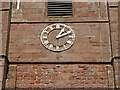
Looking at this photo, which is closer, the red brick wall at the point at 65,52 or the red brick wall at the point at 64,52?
the red brick wall at the point at 65,52

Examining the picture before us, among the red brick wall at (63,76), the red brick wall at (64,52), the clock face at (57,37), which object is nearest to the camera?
the red brick wall at (63,76)

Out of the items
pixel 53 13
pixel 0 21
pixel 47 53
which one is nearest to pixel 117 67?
pixel 47 53

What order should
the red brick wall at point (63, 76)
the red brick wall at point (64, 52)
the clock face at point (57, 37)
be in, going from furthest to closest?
1. the clock face at point (57, 37)
2. the red brick wall at point (64, 52)
3. the red brick wall at point (63, 76)

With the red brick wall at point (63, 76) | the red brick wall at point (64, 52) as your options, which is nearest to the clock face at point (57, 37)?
the red brick wall at point (64, 52)

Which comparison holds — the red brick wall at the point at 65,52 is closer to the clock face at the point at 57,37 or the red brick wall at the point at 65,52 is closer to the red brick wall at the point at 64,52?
the red brick wall at the point at 64,52

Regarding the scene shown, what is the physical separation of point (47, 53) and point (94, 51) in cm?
168

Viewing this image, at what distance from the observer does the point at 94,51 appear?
36.7 feet

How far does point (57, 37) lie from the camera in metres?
11.4

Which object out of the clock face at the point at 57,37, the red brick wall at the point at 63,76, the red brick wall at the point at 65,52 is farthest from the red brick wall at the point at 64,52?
the red brick wall at the point at 63,76

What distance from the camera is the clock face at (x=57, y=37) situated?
11.3 metres

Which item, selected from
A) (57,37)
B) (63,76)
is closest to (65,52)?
(57,37)

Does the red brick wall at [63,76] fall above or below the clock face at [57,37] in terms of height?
below

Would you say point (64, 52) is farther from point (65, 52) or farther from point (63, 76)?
Result: point (63, 76)

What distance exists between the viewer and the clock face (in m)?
11.3
